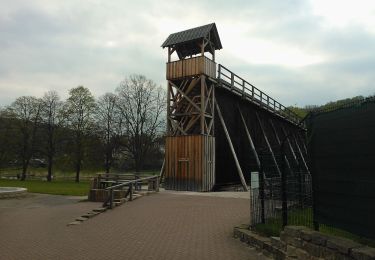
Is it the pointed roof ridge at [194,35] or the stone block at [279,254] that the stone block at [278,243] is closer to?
the stone block at [279,254]

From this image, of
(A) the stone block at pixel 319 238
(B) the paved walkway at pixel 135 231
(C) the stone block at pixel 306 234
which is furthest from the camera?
(B) the paved walkway at pixel 135 231

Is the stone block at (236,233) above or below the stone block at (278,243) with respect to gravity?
below

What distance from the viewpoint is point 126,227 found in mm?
11703

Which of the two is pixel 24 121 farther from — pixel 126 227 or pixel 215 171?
pixel 126 227

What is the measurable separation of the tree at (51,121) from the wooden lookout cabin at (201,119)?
74.3ft

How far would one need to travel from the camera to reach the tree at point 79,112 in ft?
137

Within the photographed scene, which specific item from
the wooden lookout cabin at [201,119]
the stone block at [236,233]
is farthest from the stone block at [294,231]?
the wooden lookout cabin at [201,119]

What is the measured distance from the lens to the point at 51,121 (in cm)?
4484

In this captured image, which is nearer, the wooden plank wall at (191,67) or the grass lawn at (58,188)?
the wooden plank wall at (191,67)

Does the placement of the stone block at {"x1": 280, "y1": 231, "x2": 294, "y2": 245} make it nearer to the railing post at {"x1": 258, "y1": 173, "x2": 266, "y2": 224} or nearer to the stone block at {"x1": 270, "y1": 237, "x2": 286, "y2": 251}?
the stone block at {"x1": 270, "y1": 237, "x2": 286, "y2": 251}

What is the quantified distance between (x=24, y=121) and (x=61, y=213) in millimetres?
32228

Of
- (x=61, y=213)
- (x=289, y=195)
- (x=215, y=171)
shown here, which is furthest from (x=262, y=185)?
(x=215, y=171)

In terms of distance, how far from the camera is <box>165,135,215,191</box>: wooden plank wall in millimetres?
22703

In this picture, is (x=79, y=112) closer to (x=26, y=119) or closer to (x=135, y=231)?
(x=26, y=119)
